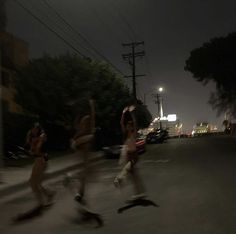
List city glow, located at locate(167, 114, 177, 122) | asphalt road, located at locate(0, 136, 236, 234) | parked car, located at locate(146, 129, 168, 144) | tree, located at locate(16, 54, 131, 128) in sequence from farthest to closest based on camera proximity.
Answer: city glow, located at locate(167, 114, 177, 122)
parked car, located at locate(146, 129, 168, 144)
tree, located at locate(16, 54, 131, 128)
asphalt road, located at locate(0, 136, 236, 234)

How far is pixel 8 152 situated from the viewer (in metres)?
30.1

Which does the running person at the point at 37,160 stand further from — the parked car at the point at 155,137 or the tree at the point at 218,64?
the tree at the point at 218,64

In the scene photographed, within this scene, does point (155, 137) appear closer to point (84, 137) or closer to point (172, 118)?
point (84, 137)

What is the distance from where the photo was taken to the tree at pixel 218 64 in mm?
67625

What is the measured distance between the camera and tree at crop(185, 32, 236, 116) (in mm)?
67625

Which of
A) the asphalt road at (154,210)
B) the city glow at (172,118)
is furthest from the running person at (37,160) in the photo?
the city glow at (172,118)

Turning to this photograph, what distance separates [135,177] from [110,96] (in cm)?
3095

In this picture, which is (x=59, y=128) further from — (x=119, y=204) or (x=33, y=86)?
(x=119, y=204)

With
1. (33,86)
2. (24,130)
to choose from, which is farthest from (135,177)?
(33,86)

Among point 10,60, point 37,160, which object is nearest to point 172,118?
point 10,60

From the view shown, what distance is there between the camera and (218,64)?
68625 millimetres

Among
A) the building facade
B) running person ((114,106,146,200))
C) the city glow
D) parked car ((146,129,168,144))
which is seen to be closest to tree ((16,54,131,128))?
the building facade

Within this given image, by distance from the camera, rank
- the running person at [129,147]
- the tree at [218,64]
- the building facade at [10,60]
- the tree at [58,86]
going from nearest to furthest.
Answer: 1. the running person at [129,147]
2. the tree at [58,86]
3. the building facade at [10,60]
4. the tree at [218,64]

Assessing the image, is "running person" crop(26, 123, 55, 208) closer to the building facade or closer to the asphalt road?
the asphalt road
